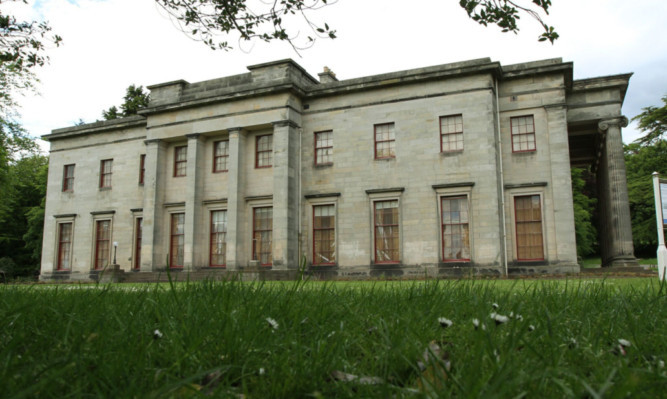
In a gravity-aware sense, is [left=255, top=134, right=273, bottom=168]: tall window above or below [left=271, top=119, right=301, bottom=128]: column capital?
below

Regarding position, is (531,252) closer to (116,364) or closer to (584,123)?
(584,123)

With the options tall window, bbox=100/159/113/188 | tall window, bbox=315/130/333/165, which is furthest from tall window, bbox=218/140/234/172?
tall window, bbox=100/159/113/188

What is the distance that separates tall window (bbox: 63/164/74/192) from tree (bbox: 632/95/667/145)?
4841 centimetres

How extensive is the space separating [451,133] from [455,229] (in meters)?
4.65

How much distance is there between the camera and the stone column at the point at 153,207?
27469 mm

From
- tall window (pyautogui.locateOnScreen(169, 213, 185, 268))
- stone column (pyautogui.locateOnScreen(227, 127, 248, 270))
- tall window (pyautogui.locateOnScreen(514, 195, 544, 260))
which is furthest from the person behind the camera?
tall window (pyautogui.locateOnScreen(169, 213, 185, 268))

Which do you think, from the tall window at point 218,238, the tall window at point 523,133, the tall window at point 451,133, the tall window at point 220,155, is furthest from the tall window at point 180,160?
the tall window at point 523,133

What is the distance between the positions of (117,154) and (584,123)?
2723cm

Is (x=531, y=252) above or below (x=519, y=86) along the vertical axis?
below

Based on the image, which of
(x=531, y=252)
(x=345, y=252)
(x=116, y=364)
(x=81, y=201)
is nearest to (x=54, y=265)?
(x=81, y=201)

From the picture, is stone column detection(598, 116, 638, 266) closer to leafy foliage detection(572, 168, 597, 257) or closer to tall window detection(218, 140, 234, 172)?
tall window detection(218, 140, 234, 172)

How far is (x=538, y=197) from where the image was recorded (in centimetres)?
2289

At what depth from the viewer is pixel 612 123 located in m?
23.7

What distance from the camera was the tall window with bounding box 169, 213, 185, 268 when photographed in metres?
28.1
